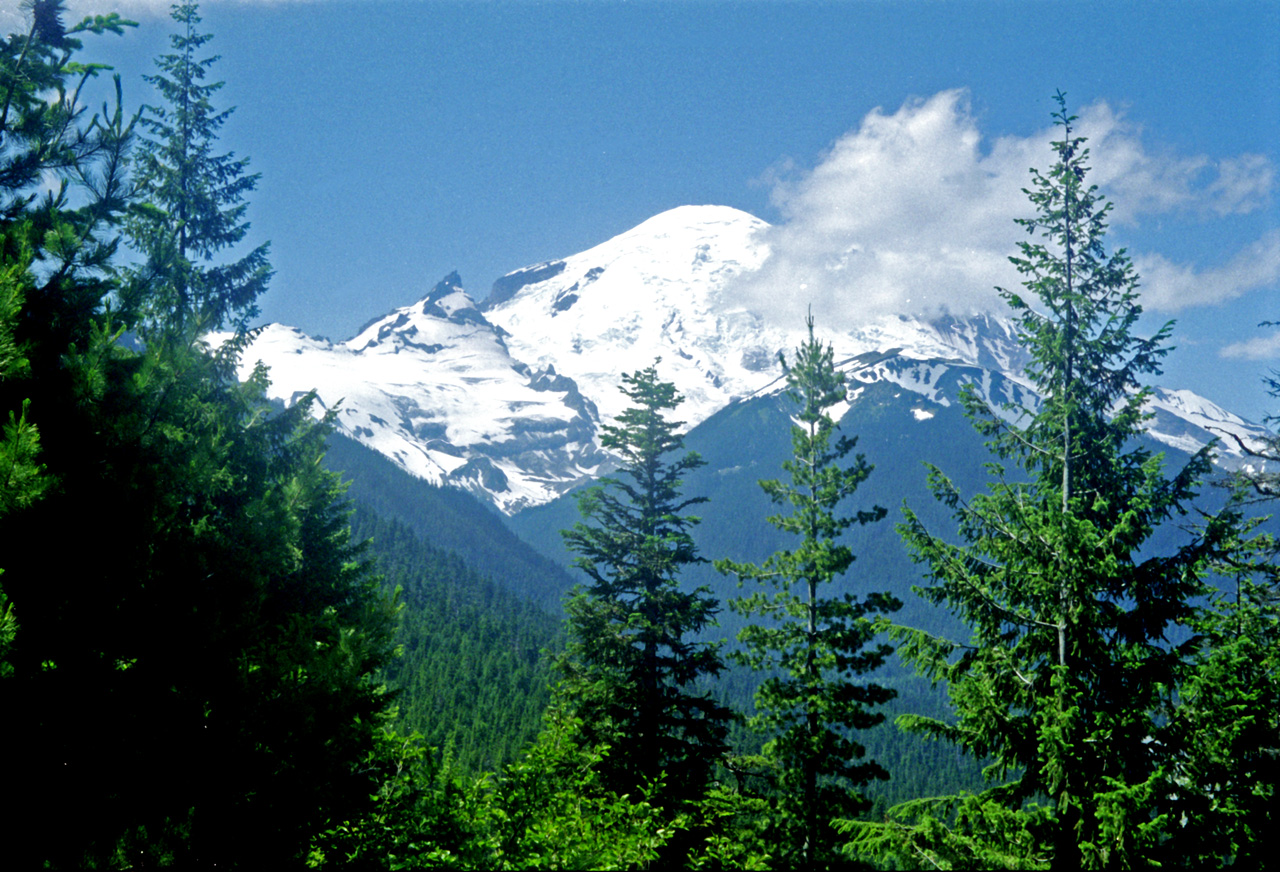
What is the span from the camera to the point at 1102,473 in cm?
1206

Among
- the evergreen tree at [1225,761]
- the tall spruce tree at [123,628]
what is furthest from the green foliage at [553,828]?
the evergreen tree at [1225,761]

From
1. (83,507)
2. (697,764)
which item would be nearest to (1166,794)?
(697,764)

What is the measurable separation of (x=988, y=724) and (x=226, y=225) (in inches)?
685

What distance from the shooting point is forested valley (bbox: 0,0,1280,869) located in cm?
609

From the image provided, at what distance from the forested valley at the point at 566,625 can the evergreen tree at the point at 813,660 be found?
3.5 inches

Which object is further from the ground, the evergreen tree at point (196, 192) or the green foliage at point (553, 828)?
the evergreen tree at point (196, 192)

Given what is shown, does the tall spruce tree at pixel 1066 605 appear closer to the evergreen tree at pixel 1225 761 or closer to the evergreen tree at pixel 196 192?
the evergreen tree at pixel 1225 761

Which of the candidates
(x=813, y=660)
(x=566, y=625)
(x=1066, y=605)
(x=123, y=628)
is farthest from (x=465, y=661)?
(x=123, y=628)

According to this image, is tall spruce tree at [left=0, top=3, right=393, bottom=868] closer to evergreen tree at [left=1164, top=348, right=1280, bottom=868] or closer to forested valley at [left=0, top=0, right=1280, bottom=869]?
forested valley at [left=0, top=0, right=1280, bottom=869]

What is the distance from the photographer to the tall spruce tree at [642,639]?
1823 centimetres

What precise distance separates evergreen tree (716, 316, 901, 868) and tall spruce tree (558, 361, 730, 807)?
1768 mm

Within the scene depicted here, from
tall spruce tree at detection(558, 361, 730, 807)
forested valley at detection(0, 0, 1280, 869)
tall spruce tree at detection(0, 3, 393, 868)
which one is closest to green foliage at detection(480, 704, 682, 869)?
forested valley at detection(0, 0, 1280, 869)

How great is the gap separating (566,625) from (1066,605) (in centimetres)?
1201

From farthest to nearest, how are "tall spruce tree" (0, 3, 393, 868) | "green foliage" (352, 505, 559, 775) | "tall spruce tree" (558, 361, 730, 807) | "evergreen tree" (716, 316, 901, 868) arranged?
"green foliage" (352, 505, 559, 775), "tall spruce tree" (558, 361, 730, 807), "evergreen tree" (716, 316, 901, 868), "tall spruce tree" (0, 3, 393, 868)
